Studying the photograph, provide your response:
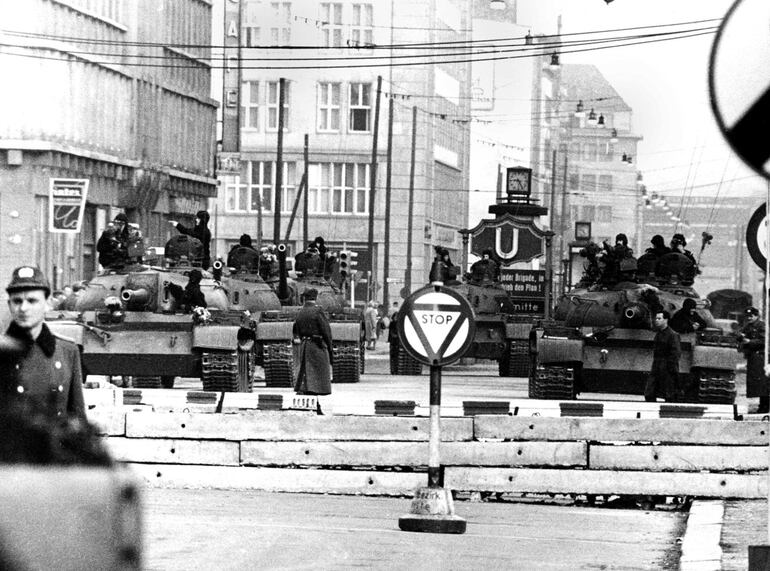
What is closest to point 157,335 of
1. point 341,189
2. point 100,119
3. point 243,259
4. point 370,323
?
point 243,259

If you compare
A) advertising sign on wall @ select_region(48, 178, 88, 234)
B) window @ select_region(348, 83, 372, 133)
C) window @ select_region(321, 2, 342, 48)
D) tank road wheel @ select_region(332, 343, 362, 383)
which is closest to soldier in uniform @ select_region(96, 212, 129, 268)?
advertising sign on wall @ select_region(48, 178, 88, 234)

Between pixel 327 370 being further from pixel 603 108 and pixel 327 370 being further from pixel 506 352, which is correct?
pixel 603 108

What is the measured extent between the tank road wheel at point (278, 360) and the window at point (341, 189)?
56107 mm

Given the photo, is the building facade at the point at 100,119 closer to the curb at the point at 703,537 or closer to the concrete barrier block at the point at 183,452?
the concrete barrier block at the point at 183,452

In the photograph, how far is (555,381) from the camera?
29.7 meters

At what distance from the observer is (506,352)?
41.1 m

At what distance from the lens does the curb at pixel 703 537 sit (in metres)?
11.7

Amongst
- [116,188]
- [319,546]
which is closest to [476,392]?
[319,546]

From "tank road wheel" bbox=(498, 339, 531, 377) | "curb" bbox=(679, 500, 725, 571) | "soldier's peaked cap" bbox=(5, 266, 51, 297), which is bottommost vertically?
"tank road wheel" bbox=(498, 339, 531, 377)

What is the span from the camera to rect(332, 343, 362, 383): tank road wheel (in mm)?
35625

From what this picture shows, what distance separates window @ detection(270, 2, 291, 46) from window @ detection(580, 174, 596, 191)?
71.7m

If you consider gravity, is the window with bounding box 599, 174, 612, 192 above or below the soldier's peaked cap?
above

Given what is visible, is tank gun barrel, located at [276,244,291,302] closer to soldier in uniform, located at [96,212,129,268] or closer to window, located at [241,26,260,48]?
soldier in uniform, located at [96,212,129,268]

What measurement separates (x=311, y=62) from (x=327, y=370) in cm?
5825
